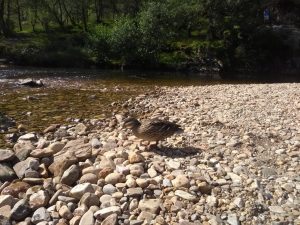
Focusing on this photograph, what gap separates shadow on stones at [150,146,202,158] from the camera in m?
9.93

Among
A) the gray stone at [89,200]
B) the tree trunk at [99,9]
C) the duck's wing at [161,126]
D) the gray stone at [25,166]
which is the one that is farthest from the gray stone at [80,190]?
the tree trunk at [99,9]

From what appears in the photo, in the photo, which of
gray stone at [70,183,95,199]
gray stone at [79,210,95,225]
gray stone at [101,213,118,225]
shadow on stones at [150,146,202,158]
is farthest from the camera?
shadow on stones at [150,146,202,158]

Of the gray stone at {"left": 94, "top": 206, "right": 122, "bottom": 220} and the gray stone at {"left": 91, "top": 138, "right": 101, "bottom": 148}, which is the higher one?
the gray stone at {"left": 91, "top": 138, "right": 101, "bottom": 148}

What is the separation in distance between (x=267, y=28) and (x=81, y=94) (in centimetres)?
3842

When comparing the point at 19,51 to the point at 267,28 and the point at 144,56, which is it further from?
the point at 267,28

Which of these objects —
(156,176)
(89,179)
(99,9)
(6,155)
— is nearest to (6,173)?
(6,155)

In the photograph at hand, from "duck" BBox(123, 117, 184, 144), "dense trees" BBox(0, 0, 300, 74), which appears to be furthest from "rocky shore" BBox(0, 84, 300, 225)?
"dense trees" BBox(0, 0, 300, 74)

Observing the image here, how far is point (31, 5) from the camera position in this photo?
66.8m

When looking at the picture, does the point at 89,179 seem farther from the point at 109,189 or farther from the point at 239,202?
the point at 239,202

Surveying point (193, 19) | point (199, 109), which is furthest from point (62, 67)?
point (199, 109)

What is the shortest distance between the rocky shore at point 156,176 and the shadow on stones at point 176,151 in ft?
0.09

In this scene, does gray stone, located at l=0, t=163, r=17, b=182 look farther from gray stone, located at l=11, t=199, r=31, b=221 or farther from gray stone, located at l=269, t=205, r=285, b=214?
gray stone, located at l=269, t=205, r=285, b=214

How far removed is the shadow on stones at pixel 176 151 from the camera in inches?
391

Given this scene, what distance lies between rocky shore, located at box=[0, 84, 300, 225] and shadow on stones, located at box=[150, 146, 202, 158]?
0.03 m
